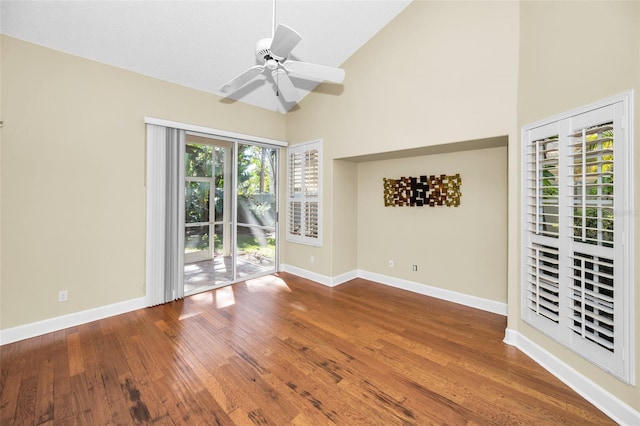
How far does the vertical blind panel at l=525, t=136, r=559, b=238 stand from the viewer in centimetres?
226

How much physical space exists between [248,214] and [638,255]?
4555mm

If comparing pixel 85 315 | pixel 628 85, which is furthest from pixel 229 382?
pixel 628 85

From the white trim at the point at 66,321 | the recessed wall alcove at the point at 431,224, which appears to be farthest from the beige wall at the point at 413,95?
the white trim at the point at 66,321

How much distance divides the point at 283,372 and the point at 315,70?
2653 millimetres

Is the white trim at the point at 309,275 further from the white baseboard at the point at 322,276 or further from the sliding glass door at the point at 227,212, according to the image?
the sliding glass door at the point at 227,212

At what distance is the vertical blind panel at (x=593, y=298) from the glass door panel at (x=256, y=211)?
4257 millimetres

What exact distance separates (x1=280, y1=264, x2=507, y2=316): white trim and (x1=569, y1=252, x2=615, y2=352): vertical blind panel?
1.37 metres

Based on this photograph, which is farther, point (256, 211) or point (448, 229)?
point (256, 211)

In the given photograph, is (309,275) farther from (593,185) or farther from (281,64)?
(593,185)

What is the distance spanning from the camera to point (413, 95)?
3354 mm

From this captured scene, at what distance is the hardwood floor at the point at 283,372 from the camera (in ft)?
5.87

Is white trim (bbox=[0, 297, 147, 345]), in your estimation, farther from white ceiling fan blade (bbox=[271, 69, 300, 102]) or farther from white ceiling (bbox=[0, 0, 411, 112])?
white ceiling fan blade (bbox=[271, 69, 300, 102])

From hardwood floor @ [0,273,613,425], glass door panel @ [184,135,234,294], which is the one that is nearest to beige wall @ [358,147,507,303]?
hardwood floor @ [0,273,613,425]

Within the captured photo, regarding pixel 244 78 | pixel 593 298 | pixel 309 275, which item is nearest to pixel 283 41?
Result: pixel 244 78
